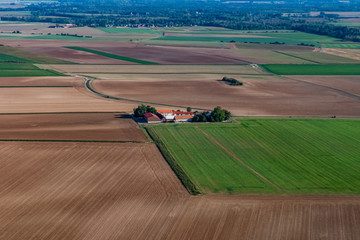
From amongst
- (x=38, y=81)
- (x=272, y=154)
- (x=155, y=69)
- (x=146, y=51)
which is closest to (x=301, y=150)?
(x=272, y=154)

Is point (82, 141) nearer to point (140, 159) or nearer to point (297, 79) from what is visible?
point (140, 159)

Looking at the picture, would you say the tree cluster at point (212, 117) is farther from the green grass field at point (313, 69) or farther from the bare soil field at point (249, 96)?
the green grass field at point (313, 69)

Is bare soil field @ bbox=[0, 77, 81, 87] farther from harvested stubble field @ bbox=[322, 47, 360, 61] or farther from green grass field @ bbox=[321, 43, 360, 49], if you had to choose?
green grass field @ bbox=[321, 43, 360, 49]

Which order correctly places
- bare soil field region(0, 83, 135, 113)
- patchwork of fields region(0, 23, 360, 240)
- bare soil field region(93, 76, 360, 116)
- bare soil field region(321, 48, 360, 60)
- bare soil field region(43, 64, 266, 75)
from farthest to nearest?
bare soil field region(321, 48, 360, 60) → bare soil field region(43, 64, 266, 75) → bare soil field region(93, 76, 360, 116) → bare soil field region(0, 83, 135, 113) → patchwork of fields region(0, 23, 360, 240)

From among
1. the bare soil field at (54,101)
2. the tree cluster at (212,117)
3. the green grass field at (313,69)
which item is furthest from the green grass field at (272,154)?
the green grass field at (313,69)

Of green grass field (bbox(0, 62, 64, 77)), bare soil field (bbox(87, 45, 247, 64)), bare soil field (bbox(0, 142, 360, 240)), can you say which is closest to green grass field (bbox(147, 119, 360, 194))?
bare soil field (bbox(0, 142, 360, 240))

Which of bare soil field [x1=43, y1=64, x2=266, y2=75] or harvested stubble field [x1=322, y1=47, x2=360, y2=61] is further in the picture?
harvested stubble field [x1=322, y1=47, x2=360, y2=61]

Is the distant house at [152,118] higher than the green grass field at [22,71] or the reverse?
higher
